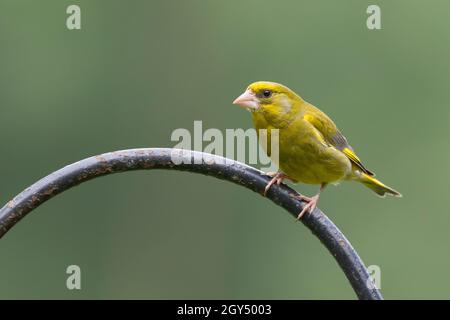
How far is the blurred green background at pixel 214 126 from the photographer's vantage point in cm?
1755

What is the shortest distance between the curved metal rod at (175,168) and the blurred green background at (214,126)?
12.8 meters

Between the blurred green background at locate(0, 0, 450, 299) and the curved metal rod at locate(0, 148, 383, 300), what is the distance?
42.0 ft

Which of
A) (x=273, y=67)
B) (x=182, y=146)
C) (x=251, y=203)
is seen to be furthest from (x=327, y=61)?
(x=182, y=146)

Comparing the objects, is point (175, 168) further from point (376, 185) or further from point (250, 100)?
point (376, 185)

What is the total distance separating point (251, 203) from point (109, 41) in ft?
15.0

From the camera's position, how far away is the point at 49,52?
19.9 metres

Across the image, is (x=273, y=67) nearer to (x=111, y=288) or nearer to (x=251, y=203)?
(x=251, y=203)

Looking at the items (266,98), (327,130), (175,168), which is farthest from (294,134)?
(175,168)

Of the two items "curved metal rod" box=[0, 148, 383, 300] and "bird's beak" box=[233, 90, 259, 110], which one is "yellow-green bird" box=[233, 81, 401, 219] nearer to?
"bird's beak" box=[233, 90, 259, 110]

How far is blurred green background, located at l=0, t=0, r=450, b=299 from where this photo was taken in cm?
1755

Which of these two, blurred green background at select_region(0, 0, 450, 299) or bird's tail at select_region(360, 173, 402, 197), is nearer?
bird's tail at select_region(360, 173, 402, 197)

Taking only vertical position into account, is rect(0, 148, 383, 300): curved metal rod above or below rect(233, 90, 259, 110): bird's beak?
below

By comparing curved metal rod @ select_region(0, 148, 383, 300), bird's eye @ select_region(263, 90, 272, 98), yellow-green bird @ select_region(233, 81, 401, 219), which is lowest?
curved metal rod @ select_region(0, 148, 383, 300)

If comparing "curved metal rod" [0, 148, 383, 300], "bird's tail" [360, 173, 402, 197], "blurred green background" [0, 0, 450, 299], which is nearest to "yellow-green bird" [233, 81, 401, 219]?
"bird's tail" [360, 173, 402, 197]
